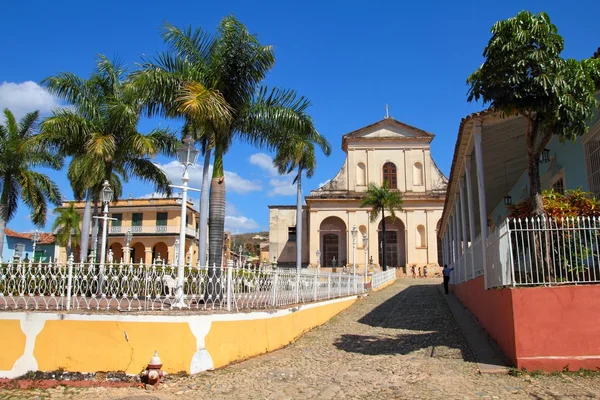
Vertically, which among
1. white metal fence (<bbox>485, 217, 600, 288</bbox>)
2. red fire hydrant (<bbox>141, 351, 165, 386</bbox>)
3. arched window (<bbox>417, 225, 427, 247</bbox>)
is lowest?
red fire hydrant (<bbox>141, 351, 165, 386</bbox>)

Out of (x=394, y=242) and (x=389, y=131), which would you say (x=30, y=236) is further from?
(x=389, y=131)

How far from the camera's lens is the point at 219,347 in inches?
287

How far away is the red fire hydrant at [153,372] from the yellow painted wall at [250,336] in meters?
0.79

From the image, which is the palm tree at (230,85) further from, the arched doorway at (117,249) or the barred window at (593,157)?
the arched doorway at (117,249)

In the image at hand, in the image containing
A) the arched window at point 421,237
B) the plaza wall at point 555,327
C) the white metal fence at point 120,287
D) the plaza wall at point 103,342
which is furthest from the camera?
the arched window at point 421,237

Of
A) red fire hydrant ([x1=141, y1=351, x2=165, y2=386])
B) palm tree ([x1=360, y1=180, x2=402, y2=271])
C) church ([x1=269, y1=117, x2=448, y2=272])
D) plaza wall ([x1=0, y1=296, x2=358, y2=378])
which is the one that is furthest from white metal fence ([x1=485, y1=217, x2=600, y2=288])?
church ([x1=269, y1=117, x2=448, y2=272])

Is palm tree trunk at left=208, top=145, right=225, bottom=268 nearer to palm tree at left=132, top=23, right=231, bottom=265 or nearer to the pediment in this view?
palm tree at left=132, top=23, right=231, bottom=265

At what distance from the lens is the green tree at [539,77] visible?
7.00 metres

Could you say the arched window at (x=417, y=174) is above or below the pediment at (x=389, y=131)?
below

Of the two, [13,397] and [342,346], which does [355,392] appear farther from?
[13,397]

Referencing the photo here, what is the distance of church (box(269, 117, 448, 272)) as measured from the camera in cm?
4409

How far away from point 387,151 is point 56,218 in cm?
2786

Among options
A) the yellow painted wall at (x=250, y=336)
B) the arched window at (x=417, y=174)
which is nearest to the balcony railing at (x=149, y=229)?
the arched window at (x=417, y=174)

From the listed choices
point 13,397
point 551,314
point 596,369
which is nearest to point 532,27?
point 551,314
